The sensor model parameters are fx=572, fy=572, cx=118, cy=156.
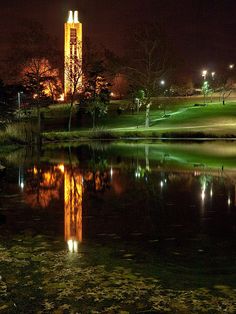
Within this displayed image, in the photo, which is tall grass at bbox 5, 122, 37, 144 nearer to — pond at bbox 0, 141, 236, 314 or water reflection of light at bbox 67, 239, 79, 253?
pond at bbox 0, 141, 236, 314

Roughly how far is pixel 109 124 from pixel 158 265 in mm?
78201

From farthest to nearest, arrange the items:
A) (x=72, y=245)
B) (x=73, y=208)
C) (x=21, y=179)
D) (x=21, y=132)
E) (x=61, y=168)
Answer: (x=21, y=132)
(x=61, y=168)
(x=21, y=179)
(x=73, y=208)
(x=72, y=245)

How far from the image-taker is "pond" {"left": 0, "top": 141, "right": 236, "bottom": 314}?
8.35m

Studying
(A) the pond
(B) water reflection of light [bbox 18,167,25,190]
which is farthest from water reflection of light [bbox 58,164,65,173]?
(A) the pond

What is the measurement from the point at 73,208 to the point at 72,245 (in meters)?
4.93

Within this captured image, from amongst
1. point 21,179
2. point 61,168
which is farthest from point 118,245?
point 61,168

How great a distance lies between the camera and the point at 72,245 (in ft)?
38.2

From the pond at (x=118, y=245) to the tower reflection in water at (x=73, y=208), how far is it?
0.03 metres

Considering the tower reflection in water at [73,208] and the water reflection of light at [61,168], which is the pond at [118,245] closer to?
the tower reflection in water at [73,208]

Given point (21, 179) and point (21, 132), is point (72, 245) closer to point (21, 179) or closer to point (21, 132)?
point (21, 179)

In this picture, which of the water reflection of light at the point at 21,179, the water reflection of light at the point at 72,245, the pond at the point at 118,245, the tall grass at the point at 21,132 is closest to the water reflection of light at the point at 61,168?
the water reflection of light at the point at 21,179

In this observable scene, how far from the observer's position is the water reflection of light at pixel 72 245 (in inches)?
441

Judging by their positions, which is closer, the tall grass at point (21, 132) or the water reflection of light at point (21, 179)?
the water reflection of light at point (21, 179)

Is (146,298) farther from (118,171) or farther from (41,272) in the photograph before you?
(118,171)
